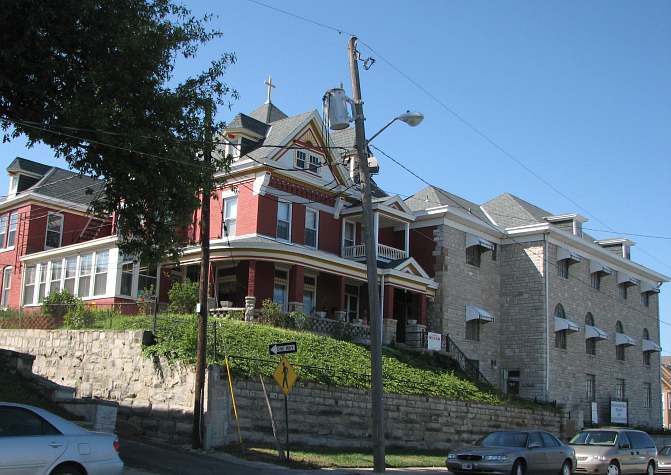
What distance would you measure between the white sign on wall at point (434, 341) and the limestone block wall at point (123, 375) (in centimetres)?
1575

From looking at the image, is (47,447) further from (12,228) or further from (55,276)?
(12,228)

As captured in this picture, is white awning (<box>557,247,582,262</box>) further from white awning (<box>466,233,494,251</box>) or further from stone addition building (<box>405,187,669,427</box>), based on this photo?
white awning (<box>466,233,494,251</box>)

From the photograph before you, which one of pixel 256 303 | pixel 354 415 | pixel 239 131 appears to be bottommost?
pixel 354 415

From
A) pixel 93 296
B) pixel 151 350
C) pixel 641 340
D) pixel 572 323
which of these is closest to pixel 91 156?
pixel 151 350

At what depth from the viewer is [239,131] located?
34.2 metres

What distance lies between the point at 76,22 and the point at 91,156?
2.85 metres

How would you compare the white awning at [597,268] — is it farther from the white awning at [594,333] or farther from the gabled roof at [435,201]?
the gabled roof at [435,201]

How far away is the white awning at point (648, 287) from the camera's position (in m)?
52.5

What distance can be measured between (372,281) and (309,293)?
16730mm

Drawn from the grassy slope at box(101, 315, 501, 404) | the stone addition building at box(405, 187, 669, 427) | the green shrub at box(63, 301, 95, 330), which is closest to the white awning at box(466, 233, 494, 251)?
the stone addition building at box(405, 187, 669, 427)

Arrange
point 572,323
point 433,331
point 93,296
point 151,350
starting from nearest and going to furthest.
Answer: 1. point 151,350
2. point 93,296
3. point 433,331
4. point 572,323

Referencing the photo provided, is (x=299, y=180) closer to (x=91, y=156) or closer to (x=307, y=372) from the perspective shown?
(x=307, y=372)

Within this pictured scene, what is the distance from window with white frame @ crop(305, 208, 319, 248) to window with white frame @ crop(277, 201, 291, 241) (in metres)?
1.29

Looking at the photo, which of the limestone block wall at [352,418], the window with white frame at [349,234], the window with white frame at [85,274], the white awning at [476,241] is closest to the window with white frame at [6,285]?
the window with white frame at [85,274]
